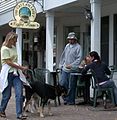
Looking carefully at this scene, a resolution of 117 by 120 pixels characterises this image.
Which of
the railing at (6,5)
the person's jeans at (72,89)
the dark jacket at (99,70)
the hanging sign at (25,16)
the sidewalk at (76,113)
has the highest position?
the railing at (6,5)

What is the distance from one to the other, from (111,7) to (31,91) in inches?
247

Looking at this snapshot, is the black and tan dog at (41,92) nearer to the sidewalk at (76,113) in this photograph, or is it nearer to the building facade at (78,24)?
the sidewalk at (76,113)

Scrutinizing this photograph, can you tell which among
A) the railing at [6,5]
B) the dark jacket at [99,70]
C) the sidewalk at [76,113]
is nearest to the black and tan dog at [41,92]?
the sidewalk at [76,113]

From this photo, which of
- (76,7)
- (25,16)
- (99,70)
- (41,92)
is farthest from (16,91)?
(25,16)

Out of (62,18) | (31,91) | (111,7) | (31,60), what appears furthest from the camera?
(31,60)

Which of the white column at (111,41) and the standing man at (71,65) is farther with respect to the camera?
the white column at (111,41)

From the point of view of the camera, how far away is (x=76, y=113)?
403 inches

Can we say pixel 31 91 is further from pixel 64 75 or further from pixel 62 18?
pixel 62 18

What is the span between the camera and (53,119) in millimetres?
9281

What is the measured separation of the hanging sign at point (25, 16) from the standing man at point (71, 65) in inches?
160

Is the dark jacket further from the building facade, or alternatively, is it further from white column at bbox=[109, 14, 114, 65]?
white column at bbox=[109, 14, 114, 65]

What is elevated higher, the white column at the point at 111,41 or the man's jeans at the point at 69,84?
the white column at the point at 111,41

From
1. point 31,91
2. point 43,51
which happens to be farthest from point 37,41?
point 31,91

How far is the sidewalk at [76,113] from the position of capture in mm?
9430
